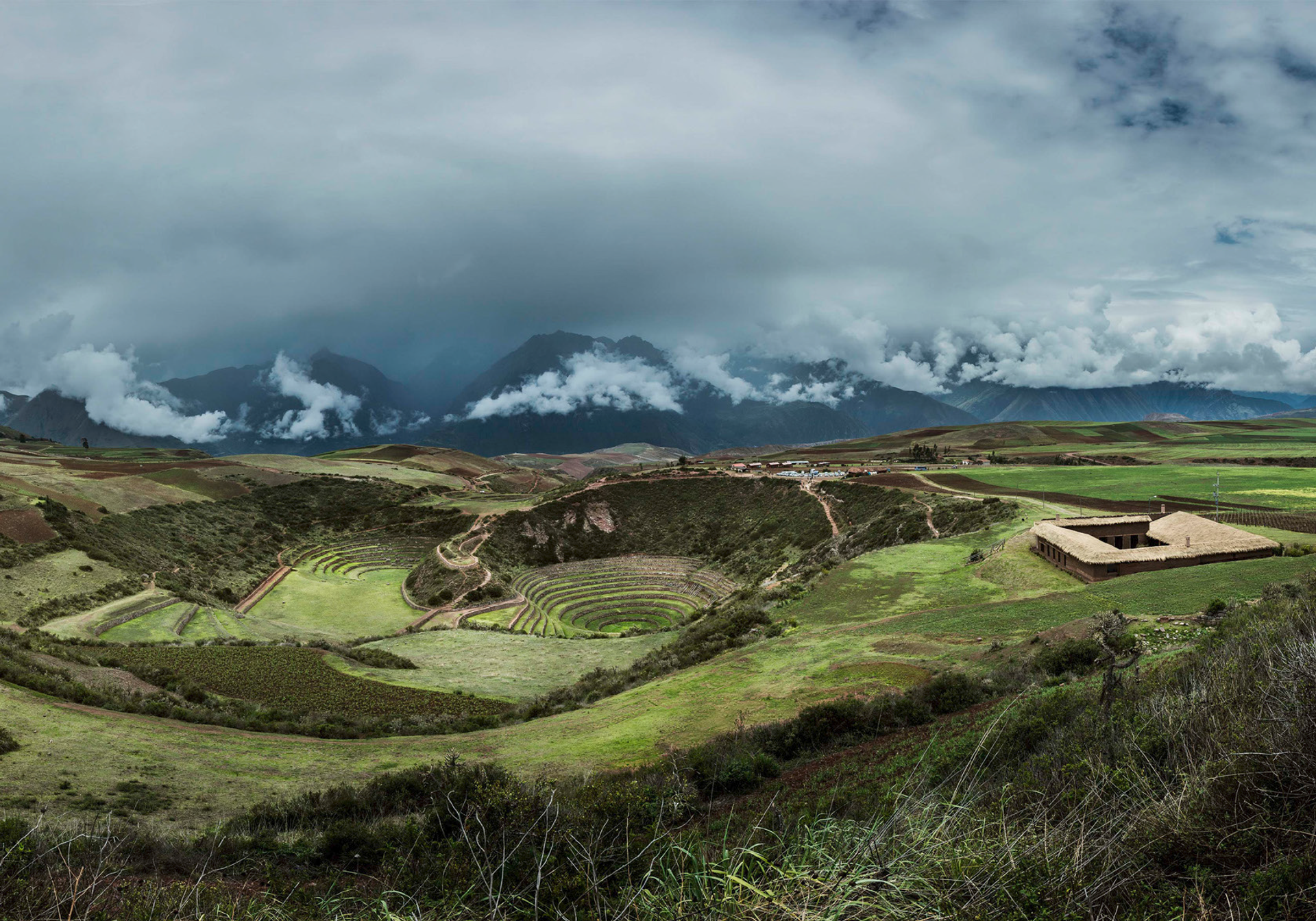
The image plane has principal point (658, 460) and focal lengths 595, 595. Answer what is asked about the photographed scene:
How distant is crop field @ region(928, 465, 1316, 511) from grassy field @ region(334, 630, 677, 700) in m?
34.9

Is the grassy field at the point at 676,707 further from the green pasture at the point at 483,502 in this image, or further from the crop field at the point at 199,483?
the crop field at the point at 199,483

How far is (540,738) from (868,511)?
4453cm

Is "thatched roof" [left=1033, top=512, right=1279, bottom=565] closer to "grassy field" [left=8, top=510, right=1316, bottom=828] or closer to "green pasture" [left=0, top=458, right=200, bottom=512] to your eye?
"grassy field" [left=8, top=510, right=1316, bottom=828]

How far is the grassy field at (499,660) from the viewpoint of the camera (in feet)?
83.3

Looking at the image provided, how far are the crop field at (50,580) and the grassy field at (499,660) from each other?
17.8 meters

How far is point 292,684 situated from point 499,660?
1101cm

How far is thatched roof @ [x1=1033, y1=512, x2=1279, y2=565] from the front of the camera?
2130 cm

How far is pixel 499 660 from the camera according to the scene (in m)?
31.4

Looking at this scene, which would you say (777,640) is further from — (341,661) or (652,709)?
(341,661)

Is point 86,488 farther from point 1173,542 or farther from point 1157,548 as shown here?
point 1173,542

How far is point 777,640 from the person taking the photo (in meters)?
21.4

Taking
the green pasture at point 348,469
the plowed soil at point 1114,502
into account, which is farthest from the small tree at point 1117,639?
the green pasture at point 348,469

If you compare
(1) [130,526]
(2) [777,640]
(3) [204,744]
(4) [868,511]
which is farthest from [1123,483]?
(1) [130,526]

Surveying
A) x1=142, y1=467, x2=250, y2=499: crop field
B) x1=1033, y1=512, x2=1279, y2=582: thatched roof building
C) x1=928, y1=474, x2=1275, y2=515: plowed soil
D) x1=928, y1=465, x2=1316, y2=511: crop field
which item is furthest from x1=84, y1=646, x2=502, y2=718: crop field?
x1=142, y1=467, x2=250, y2=499: crop field
